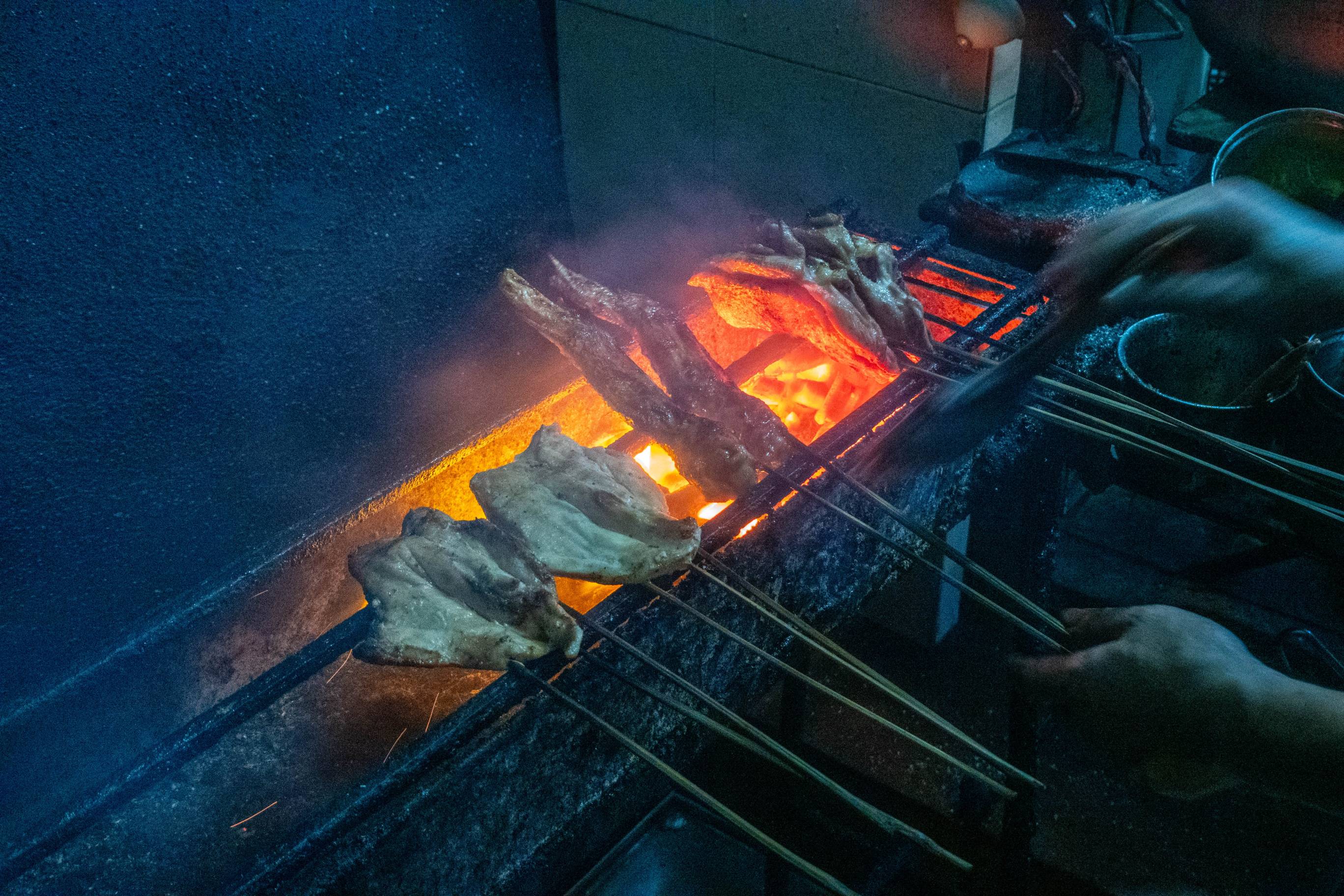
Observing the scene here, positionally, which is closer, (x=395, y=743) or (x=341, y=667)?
(x=395, y=743)

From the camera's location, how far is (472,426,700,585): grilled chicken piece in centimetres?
257

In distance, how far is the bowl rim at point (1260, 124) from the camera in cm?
424

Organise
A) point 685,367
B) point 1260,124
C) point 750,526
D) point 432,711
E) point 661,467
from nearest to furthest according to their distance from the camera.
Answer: point 750,526 < point 432,711 < point 685,367 < point 661,467 < point 1260,124

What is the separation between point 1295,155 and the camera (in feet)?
14.3

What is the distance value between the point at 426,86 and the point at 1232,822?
22.5 ft

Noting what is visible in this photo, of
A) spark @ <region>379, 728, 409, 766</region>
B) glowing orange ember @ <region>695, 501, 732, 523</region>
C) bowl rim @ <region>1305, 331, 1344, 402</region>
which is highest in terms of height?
spark @ <region>379, 728, 409, 766</region>

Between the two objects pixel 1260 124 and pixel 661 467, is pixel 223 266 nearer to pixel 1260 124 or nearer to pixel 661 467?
pixel 661 467

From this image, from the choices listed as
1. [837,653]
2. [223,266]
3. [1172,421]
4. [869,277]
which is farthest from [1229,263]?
[223,266]

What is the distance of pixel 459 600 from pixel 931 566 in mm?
1452

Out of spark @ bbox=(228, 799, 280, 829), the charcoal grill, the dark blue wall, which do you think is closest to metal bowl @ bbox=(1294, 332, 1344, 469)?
the charcoal grill

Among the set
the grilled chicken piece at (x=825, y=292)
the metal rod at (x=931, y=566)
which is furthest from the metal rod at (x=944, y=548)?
the grilled chicken piece at (x=825, y=292)

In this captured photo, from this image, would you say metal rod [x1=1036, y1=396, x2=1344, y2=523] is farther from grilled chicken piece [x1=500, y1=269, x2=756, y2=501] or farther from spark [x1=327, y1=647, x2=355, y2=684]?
spark [x1=327, y1=647, x2=355, y2=684]

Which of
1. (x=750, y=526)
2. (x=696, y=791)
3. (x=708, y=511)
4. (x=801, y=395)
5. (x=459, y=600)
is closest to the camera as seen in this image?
(x=696, y=791)

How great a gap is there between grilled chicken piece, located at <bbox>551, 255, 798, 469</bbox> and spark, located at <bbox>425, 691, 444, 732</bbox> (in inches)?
58.2
